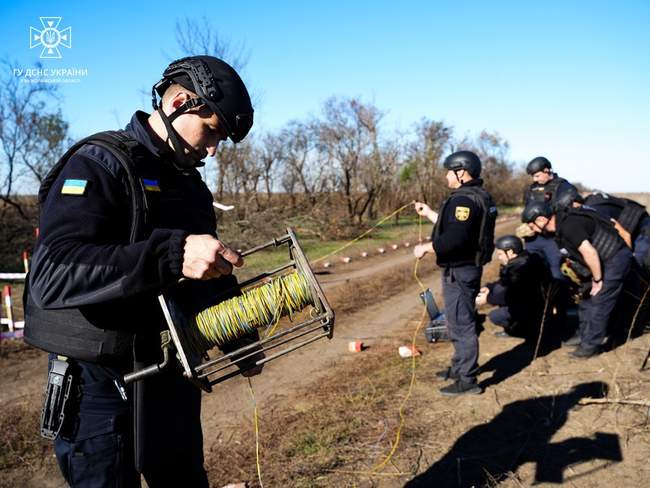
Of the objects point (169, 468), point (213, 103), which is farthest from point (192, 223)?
point (169, 468)

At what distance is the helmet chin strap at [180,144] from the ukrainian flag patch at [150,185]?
194mm

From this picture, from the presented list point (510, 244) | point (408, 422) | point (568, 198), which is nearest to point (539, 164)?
point (568, 198)

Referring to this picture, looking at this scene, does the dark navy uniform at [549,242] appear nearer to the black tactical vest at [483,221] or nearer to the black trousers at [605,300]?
the black trousers at [605,300]

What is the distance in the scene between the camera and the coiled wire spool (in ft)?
7.47

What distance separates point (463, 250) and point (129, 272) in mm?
3891

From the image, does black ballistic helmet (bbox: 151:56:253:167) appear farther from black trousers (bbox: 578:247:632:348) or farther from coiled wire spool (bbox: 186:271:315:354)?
black trousers (bbox: 578:247:632:348)

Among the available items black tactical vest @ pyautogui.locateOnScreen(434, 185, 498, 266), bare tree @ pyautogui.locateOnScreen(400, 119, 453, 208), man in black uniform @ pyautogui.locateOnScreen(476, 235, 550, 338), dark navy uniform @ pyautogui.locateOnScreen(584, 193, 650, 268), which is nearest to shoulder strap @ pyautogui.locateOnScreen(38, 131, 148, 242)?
black tactical vest @ pyautogui.locateOnScreen(434, 185, 498, 266)

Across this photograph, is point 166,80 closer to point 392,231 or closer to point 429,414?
point 429,414

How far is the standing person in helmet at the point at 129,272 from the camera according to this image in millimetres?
1781

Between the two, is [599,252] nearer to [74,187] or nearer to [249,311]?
[249,311]

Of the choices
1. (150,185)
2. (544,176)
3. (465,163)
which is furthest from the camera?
(544,176)

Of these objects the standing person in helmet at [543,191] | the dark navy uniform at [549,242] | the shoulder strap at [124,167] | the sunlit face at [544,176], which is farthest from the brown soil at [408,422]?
the sunlit face at [544,176]

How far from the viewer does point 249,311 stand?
2346mm

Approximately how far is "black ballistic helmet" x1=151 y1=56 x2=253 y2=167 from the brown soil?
8.71 feet
